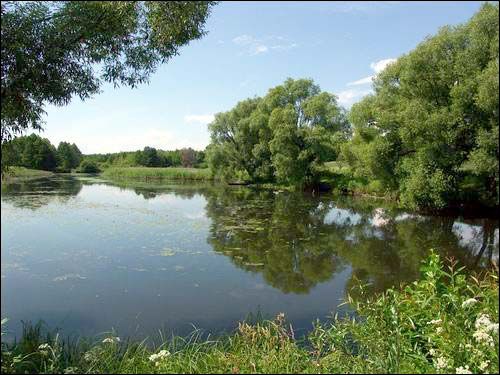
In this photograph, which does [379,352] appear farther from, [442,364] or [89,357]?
[89,357]

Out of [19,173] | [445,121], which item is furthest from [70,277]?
[445,121]

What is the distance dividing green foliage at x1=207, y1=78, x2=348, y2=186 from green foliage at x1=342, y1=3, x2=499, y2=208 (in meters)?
12.8

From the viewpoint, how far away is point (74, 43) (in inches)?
203

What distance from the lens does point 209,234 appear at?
16.2 metres

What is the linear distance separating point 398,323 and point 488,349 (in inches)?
48.4

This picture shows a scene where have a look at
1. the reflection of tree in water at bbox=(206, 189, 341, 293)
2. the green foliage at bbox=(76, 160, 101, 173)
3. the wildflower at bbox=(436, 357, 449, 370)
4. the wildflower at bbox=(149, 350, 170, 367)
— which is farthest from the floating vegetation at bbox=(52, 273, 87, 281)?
the green foliage at bbox=(76, 160, 101, 173)

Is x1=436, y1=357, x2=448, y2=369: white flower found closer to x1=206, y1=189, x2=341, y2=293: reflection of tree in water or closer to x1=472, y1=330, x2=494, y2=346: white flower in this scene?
x1=472, y1=330, x2=494, y2=346: white flower

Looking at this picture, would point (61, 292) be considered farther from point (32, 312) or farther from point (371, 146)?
point (371, 146)

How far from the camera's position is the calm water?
805 centimetres

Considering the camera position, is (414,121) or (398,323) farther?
(414,121)

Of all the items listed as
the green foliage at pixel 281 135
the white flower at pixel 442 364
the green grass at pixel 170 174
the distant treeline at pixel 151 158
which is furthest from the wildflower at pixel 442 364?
the distant treeline at pixel 151 158

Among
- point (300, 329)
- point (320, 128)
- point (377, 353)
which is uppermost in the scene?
point (320, 128)

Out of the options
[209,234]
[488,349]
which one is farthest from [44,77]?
[209,234]

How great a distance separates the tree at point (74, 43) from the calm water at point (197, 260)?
4.08 metres
